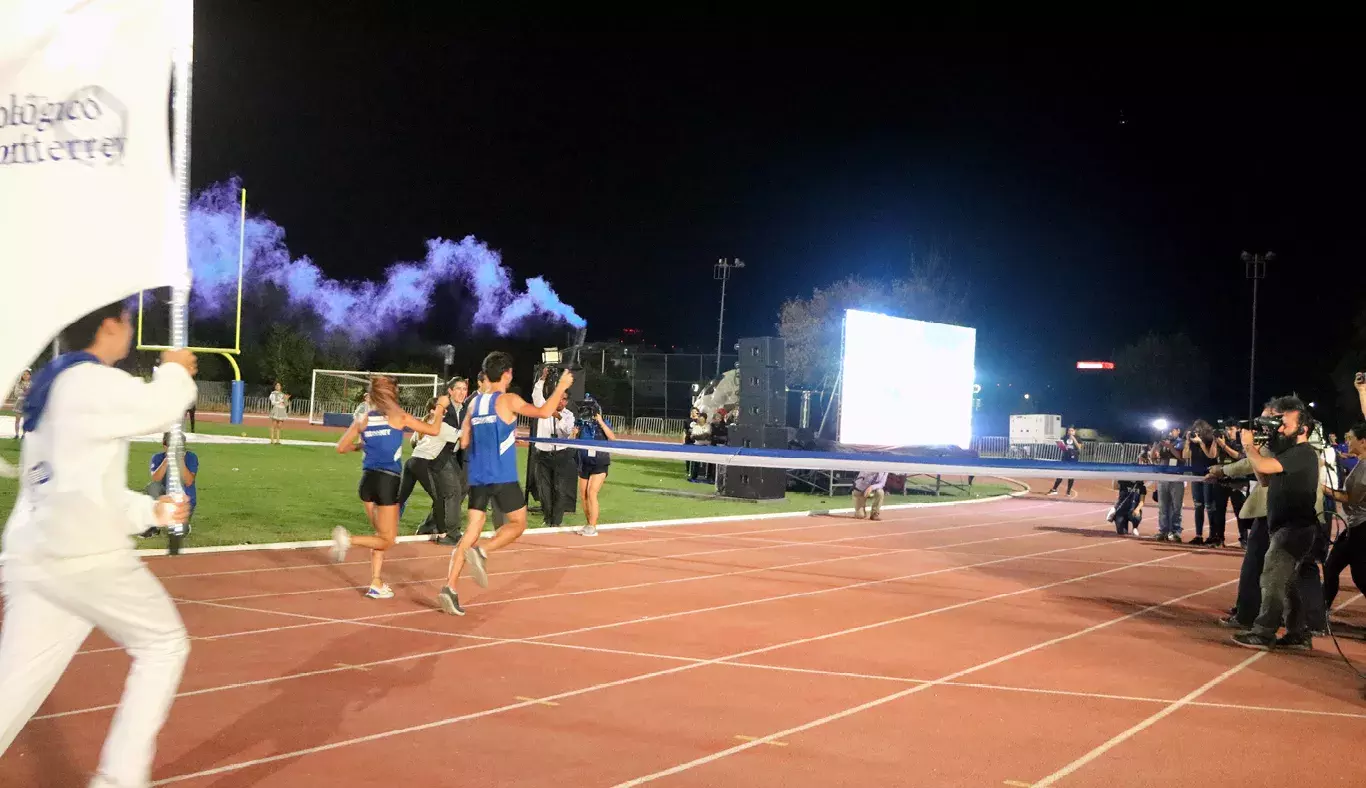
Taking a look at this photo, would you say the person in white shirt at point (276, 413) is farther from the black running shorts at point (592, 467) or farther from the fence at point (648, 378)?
the fence at point (648, 378)

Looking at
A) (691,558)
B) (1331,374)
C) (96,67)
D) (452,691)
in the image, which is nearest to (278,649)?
(452,691)

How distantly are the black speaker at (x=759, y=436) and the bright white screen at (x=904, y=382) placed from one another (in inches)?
64.3

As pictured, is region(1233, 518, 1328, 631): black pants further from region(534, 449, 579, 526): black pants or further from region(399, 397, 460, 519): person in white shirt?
region(534, 449, 579, 526): black pants

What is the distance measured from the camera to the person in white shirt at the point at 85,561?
12.6 feet

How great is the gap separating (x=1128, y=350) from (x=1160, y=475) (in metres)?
73.8

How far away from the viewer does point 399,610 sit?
9.69 meters

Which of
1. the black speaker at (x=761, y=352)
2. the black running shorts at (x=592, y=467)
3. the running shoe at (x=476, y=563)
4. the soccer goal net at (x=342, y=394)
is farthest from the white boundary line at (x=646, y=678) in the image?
the soccer goal net at (x=342, y=394)

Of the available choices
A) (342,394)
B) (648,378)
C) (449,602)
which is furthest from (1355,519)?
(648,378)

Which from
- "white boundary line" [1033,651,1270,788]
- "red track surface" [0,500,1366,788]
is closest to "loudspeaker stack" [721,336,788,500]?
"red track surface" [0,500,1366,788]

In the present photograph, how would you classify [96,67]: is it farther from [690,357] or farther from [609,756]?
[690,357]

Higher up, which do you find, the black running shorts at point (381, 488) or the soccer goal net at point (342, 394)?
the soccer goal net at point (342, 394)

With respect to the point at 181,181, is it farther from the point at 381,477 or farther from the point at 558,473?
the point at 558,473

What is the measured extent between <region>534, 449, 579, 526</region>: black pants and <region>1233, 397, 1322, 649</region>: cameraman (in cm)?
988

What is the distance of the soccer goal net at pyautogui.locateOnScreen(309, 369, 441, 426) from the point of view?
49.8 metres
